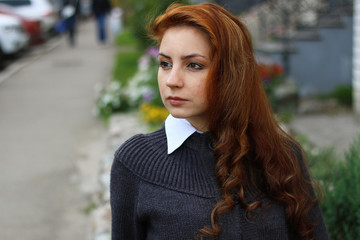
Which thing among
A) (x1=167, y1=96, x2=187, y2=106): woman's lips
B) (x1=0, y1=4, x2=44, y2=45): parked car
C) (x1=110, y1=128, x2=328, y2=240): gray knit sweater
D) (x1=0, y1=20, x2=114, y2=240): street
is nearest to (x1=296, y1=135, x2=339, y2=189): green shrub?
(x1=110, y1=128, x2=328, y2=240): gray knit sweater

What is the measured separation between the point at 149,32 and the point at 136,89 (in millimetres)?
5746

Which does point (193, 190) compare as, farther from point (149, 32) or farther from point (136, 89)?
point (136, 89)

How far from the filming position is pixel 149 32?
6.09 ft

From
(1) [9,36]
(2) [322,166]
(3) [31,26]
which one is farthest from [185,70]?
(3) [31,26]

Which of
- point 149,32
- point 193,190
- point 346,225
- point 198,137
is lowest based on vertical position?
point 346,225

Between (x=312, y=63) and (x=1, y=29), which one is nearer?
(x=312, y=63)

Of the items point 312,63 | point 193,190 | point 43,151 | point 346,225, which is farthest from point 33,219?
point 312,63

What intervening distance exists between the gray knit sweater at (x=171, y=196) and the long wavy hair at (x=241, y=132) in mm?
42

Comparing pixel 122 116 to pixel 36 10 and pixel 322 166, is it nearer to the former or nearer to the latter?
pixel 322 166

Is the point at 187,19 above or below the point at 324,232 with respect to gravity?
above

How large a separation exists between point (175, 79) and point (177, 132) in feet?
0.73

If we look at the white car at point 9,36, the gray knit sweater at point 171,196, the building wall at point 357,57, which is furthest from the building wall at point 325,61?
the white car at point 9,36

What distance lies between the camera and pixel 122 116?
281 inches

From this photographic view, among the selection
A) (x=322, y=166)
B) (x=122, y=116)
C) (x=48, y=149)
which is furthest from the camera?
(x=122, y=116)
